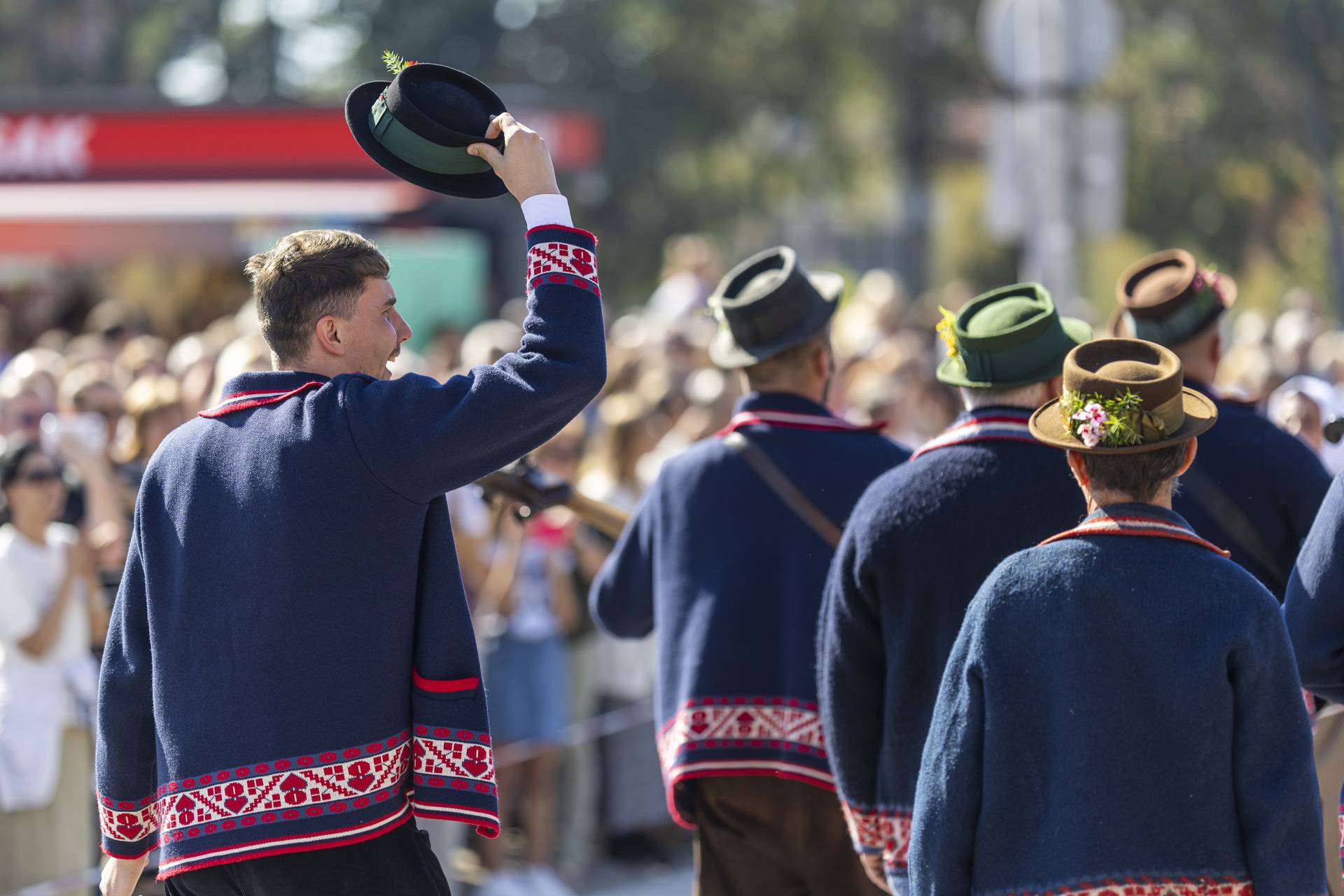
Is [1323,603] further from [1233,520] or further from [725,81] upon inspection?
[725,81]

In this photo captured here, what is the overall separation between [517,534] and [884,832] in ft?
11.6

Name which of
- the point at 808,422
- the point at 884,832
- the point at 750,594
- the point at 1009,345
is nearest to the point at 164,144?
the point at 808,422

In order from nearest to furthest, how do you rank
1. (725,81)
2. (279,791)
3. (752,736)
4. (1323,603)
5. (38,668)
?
(279,791), (1323,603), (752,736), (38,668), (725,81)

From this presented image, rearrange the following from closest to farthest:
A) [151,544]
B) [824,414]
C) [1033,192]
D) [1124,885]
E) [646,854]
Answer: [1124,885] → [151,544] → [824,414] → [646,854] → [1033,192]

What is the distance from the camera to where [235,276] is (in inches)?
653

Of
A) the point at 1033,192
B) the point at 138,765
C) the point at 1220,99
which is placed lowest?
the point at 1220,99

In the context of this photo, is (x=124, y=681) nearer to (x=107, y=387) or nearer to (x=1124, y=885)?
(x=1124, y=885)

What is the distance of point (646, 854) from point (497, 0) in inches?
1145

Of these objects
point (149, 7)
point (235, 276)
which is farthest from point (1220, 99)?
point (149, 7)

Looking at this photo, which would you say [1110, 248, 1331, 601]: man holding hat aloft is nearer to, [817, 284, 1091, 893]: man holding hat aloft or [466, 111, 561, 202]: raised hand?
[817, 284, 1091, 893]: man holding hat aloft

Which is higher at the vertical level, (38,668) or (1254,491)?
(1254,491)

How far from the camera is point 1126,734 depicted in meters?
3.07

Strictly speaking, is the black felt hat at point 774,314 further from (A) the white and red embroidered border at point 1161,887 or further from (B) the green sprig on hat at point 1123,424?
(A) the white and red embroidered border at point 1161,887

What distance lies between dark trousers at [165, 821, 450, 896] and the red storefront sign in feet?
48.8
